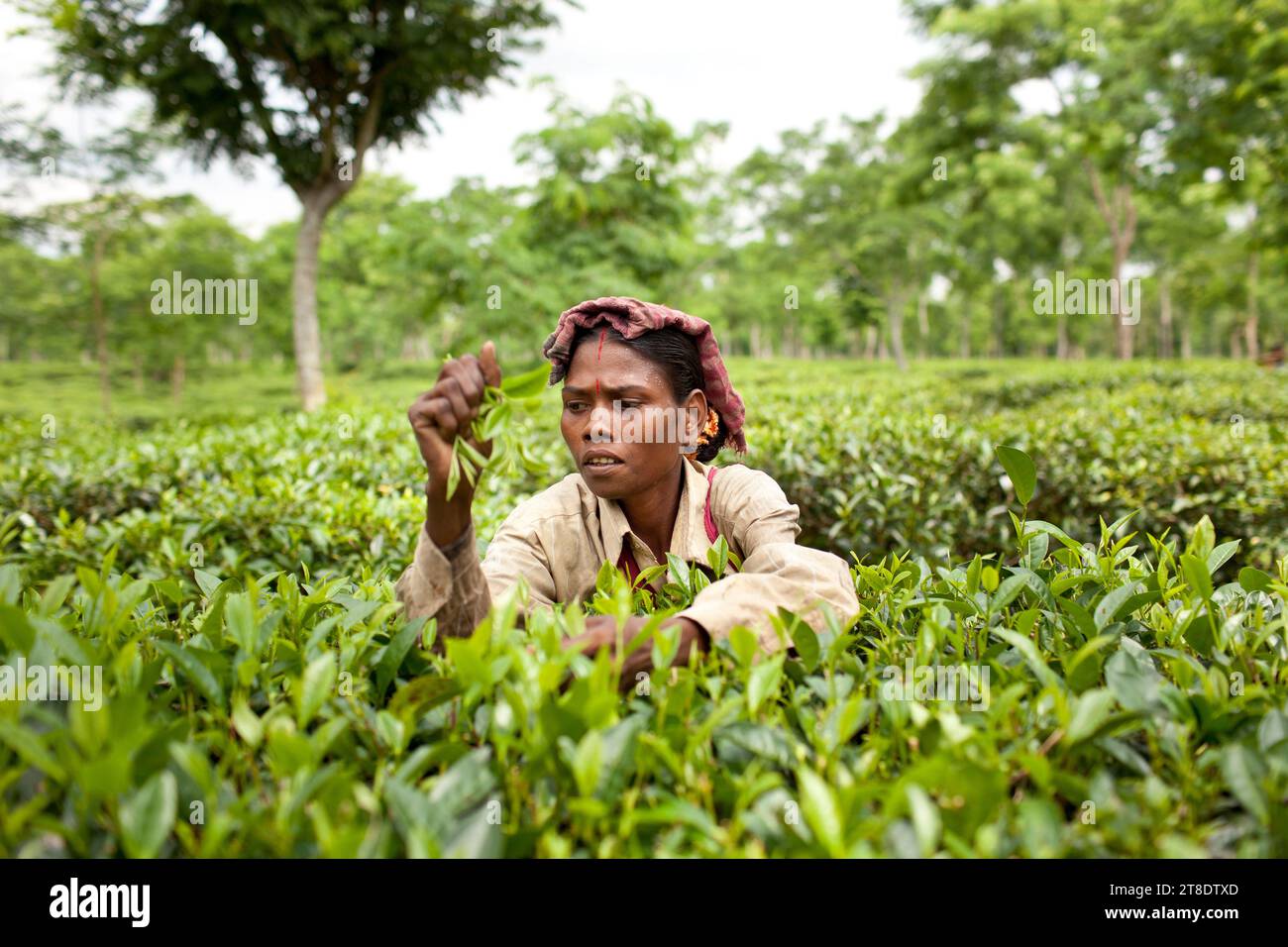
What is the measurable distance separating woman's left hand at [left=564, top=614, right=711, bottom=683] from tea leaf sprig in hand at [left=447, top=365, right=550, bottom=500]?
269 mm

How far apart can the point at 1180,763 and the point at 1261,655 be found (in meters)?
0.43

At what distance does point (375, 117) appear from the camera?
10.6m

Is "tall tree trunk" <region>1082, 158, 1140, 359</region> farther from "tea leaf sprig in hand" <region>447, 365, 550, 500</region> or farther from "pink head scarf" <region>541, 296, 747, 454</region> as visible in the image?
"tea leaf sprig in hand" <region>447, 365, 550, 500</region>

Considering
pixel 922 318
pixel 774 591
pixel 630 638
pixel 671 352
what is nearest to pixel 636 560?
pixel 671 352

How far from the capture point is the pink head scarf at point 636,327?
1752 mm

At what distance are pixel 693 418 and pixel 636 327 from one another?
0.33m

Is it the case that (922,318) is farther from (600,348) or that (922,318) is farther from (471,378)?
(471,378)

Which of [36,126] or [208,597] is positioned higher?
[36,126]

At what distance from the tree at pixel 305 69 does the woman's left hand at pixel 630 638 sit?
29.7 ft

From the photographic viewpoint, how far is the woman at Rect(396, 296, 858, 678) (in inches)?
50.1

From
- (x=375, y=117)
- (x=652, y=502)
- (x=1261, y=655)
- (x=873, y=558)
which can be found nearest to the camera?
(x=1261, y=655)

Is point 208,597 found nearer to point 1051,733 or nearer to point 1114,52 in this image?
point 1051,733

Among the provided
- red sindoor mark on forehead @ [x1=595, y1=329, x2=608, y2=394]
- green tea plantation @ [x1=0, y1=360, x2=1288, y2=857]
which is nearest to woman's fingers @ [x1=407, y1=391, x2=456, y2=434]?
green tea plantation @ [x1=0, y1=360, x2=1288, y2=857]
